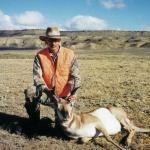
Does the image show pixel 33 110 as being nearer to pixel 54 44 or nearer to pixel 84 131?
pixel 54 44

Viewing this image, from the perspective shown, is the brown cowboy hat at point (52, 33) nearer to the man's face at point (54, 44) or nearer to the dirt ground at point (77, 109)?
the man's face at point (54, 44)

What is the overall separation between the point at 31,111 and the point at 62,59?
4.78ft

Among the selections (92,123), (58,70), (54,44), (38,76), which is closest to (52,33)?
(54,44)

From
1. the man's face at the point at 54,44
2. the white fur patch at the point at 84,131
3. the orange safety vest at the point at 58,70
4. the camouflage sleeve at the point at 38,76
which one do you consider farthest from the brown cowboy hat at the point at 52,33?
the white fur patch at the point at 84,131

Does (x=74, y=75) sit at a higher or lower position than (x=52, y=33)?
lower

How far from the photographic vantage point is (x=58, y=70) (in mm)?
8508

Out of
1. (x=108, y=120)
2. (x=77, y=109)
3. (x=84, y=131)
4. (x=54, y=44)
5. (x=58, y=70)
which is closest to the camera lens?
(x=84, y=131)

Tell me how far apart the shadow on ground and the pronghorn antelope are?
1.91 ft

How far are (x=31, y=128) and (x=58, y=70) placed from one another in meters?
1.54

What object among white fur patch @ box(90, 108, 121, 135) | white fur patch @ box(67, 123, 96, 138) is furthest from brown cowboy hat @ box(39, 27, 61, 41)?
white fur patch @ box(67, 123, 96, 138)

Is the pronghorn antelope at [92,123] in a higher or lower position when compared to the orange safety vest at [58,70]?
lower

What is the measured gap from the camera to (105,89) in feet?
50.4

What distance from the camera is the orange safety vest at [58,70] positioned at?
8500mm

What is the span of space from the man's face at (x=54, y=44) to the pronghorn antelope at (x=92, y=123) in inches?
55.1
